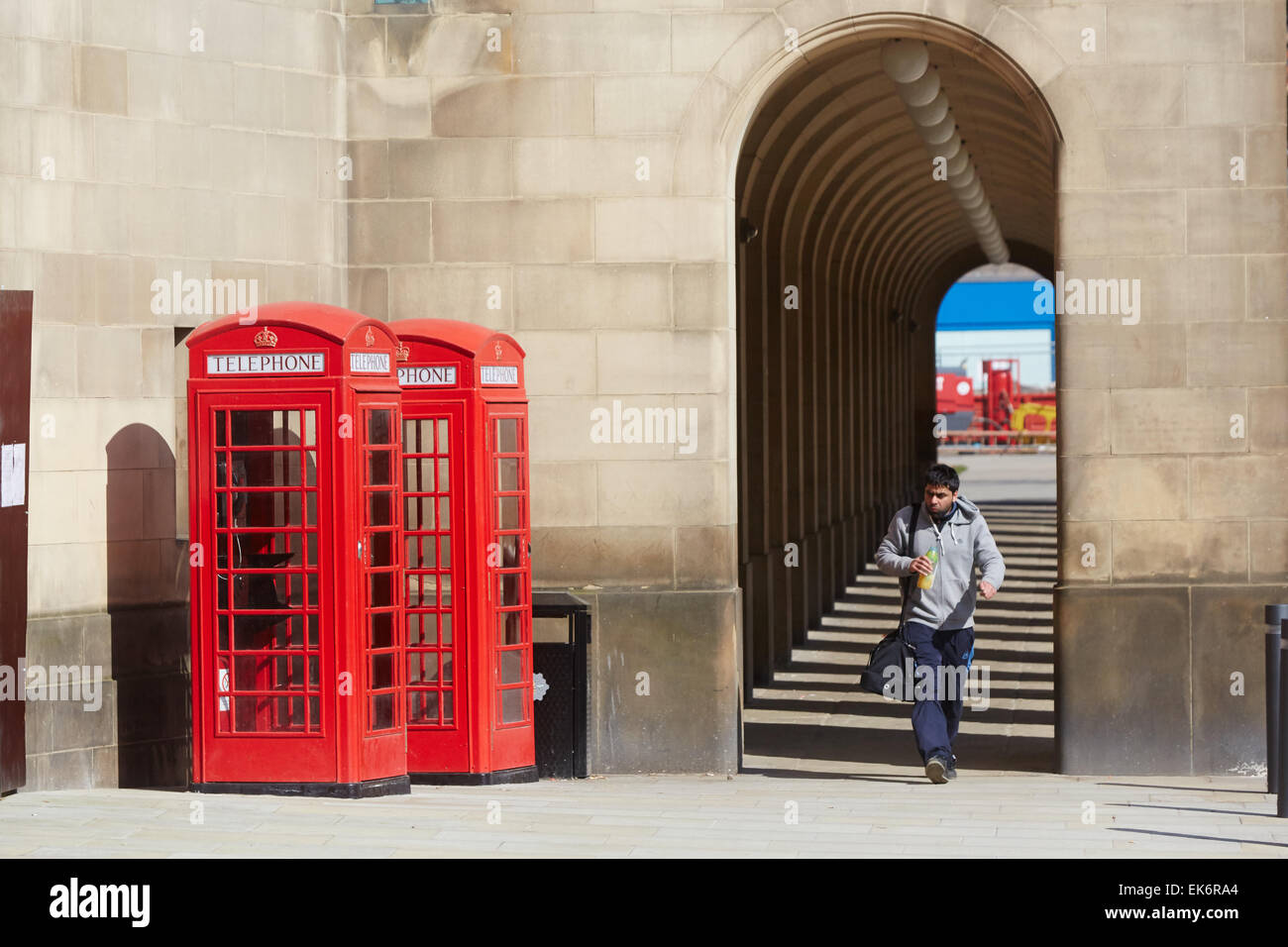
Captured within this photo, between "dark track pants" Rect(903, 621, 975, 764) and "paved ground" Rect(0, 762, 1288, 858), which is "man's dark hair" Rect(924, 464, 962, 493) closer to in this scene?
"dark track pants" Rect(903, 621, 975, 764)

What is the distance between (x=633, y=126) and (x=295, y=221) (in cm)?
210

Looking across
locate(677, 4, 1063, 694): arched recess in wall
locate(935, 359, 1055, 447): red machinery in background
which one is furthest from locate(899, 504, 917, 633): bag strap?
locate(935, 359, 1055, 447): red machinery in background

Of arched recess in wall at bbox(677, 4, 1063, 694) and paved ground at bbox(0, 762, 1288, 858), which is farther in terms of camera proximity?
arched recess in wall at bbox(677, 4, 1063, 694)

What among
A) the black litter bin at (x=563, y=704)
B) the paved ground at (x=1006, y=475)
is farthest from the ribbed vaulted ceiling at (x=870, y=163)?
the paved ground at (x=1006, y=475)

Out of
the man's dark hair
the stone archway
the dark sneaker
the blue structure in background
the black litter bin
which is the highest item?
the blue structure in background

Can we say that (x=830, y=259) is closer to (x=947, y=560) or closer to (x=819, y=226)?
(x=819, y=226)

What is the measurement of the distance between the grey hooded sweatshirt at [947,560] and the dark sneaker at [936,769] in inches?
29.3

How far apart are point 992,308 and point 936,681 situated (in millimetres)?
37440

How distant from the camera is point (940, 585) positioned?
10.7 m

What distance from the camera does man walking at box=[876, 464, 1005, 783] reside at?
10.7 m

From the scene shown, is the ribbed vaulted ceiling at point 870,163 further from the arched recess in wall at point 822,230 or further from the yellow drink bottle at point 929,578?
the yellow drink bottle at point 929,578

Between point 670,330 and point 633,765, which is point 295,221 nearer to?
point 670,330

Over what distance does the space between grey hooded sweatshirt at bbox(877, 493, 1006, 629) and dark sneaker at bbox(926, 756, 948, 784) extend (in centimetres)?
74

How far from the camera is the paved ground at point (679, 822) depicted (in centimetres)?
820
